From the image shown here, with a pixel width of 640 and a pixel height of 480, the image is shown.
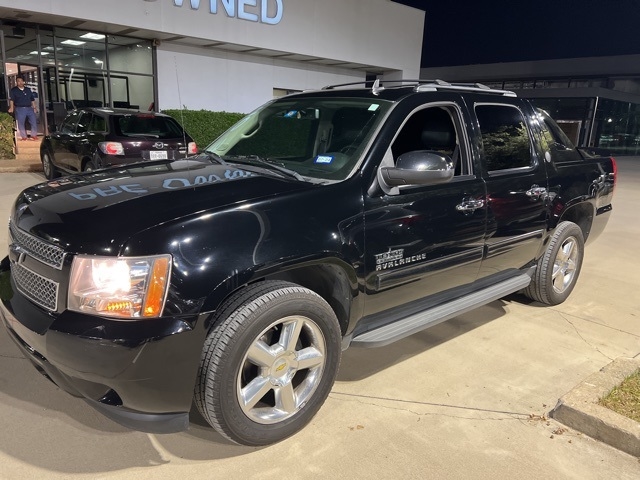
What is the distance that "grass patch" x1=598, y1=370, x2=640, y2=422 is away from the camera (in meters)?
3.03

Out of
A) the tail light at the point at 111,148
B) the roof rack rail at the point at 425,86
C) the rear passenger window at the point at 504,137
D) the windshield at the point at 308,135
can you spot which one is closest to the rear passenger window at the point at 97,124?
the tail light at the point at 111,148

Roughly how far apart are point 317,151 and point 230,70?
16732 mm

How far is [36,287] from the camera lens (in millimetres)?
2574

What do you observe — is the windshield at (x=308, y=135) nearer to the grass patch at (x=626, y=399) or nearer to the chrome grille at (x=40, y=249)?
the chrome grille at (x=40, y=249)

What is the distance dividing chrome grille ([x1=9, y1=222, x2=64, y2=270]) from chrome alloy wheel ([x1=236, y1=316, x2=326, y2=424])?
100cm

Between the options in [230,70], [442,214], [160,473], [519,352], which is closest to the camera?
[160,473]

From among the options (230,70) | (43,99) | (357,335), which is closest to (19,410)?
(357,335)

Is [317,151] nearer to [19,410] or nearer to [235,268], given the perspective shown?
[235,268]

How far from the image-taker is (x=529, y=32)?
3306 centimetres

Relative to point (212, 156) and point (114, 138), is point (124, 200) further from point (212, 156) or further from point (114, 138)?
point (114, 138)

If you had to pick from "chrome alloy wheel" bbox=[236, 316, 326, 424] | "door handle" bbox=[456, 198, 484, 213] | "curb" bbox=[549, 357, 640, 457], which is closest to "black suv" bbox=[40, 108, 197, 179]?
"door handle" bbox=[456, 198, 484, 213]

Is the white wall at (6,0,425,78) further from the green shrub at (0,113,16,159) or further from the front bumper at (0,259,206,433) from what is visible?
the front bumper at (0,259,206,433)

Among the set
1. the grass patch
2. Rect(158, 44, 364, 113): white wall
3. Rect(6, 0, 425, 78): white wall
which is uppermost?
Rect(6, 0, 425, 78): white wall

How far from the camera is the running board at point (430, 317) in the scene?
3.11 m
